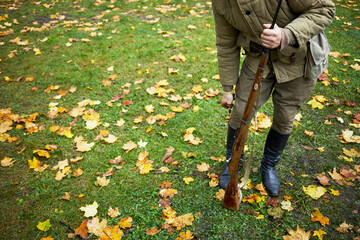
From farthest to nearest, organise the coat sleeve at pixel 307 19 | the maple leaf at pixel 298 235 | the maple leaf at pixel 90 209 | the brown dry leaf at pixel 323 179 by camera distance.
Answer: the brown dry leaf at pixel 323 179, the maple leaf at pixel 90 209, the maple leaf at pixel 298 235, the coat sleeve at pixel 307 19

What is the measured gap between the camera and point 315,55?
1.67m

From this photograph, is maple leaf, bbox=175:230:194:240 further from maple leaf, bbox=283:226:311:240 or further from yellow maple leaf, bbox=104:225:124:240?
maple leaf, bbox=283:226:311:240

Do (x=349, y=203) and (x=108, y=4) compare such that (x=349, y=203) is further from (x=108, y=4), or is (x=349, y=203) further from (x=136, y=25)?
(x=108, y=4)

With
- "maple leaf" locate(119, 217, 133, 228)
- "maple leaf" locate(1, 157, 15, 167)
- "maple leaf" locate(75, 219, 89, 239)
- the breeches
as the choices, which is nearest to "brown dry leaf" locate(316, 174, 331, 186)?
the breeches

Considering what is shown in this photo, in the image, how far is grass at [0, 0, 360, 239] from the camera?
218cm

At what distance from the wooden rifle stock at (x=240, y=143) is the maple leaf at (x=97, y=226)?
1114mm

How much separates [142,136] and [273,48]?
1987mm

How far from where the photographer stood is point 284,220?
2145 mm

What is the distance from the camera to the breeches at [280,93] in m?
1.86

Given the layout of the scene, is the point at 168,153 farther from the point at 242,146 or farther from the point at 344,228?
the point at 344,228

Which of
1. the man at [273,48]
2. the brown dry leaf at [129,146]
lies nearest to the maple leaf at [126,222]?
the brown dry leaf at [129,146]

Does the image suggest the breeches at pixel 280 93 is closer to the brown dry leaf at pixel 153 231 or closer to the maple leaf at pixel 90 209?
the brown dry leaf at pixel 153 231

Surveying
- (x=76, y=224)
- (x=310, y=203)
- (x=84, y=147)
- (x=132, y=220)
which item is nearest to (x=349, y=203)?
(x=310, y=203)

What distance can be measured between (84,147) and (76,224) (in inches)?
38.9
